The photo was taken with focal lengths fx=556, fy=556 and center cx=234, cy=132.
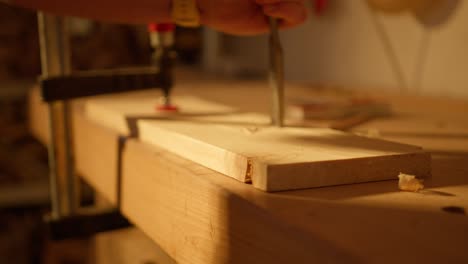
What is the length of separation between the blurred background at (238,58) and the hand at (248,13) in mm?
618

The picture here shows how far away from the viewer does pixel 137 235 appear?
1196 millimetres

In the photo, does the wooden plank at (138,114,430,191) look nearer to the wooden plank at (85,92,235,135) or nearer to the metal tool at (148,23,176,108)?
the wooden plank at (85,92,235,135)

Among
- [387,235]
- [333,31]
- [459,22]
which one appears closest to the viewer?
[387,235]

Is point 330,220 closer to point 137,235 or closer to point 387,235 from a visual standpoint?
point 387,235

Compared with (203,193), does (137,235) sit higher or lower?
lower

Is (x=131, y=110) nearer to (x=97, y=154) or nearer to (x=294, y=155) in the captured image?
(x=97, y=154)

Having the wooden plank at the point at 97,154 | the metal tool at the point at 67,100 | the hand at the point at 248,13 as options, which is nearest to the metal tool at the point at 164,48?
the metal tool at the point at 67,100

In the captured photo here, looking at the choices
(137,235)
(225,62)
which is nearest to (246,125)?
(137,235)

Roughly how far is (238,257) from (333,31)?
1.22 m

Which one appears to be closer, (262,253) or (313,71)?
(262,253)

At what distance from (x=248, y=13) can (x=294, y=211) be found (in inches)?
13.6

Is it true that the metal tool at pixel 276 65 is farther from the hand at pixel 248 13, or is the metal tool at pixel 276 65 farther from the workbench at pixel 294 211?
the workbench at pixel 294 211

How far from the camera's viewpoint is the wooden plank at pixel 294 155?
54 cm

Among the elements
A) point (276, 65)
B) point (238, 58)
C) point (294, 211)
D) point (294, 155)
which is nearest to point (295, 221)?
point (294, 211)
